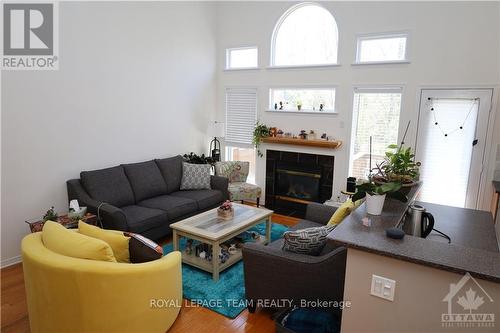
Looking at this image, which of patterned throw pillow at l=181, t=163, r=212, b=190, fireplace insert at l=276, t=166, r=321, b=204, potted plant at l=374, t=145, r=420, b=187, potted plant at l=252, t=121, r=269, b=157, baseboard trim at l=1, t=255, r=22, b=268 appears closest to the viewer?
potted plant at l=374, t=145, r=420, b=187

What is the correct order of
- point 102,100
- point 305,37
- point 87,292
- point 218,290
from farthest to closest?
point 305,37 → point 102,100 → point 218,290 → point 87,292

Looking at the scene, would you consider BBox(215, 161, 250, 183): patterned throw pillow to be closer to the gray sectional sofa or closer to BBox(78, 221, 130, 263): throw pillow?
the gray sectional sofa

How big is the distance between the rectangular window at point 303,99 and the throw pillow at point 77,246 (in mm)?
4000

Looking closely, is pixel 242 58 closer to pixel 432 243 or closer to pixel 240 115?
pixel 240 115

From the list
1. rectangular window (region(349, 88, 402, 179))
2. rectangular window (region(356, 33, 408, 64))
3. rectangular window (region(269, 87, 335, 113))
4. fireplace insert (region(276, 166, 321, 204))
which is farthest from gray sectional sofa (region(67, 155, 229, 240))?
rectangular window (region(356, 33, 408, 64))

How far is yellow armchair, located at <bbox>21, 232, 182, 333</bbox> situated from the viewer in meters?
2.04

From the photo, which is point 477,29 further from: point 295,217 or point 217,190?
point 217,190

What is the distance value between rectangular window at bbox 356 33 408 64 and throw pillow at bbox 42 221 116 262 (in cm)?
428

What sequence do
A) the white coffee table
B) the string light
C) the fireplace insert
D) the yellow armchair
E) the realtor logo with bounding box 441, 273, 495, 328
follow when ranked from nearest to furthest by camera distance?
the realtor logo with bounding box 441, 273, 495, 328 → the yellow armchair → the white coffee table → the string light → the fireplace insert

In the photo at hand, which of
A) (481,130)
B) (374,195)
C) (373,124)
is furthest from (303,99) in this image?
(374,195)

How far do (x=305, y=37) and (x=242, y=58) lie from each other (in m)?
1.26

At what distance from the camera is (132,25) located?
457 cm

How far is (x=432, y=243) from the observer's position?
1667 mm

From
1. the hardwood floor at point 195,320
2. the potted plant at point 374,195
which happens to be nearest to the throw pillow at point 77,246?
the hardwood floor at point 195,320
